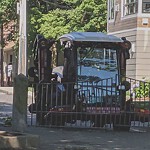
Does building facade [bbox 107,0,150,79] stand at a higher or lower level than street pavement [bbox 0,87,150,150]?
higher

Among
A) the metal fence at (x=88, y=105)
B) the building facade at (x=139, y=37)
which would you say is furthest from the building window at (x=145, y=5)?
the metal fence at (x=88, y=105)

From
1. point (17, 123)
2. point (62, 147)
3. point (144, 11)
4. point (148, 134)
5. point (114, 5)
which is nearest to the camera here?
point (62, 147)

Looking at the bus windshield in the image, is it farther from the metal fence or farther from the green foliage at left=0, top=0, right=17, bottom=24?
the green foliage at left=0, top=0, right=17, bottom=24

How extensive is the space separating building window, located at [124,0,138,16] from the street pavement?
13613 millimetres

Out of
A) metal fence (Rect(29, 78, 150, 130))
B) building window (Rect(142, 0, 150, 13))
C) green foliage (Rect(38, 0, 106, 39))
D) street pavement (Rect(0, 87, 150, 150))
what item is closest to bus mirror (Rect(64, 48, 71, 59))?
metal fence (Rect(29, 78, 150, 130))

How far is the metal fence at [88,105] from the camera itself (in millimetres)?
12383

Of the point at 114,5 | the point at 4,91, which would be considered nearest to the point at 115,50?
the point at 114,5

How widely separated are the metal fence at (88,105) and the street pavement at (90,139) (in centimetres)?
30

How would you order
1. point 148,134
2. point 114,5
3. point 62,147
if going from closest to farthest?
point 62,147 → point 148,134 → point 114,5

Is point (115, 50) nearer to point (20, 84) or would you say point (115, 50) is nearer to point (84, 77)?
point (84, 77)

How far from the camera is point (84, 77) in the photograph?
505 inches

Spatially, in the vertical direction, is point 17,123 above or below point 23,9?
below

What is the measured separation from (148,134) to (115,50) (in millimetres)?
2363

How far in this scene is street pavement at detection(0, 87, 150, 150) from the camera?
981 cm
